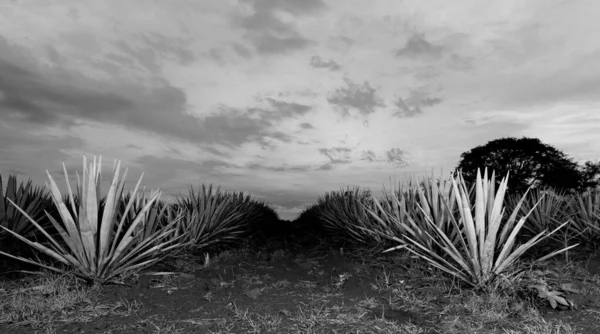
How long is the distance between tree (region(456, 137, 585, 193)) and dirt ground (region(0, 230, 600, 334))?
18.4 m

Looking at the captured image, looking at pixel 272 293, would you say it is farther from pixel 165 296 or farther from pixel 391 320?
pixel 391 320

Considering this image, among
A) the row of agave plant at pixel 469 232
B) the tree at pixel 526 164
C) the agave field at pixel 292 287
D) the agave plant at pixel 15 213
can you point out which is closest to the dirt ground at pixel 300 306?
the agave field at pixel 292 287

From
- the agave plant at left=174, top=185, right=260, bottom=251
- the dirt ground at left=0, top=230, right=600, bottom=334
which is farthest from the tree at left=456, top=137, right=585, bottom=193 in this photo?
the dirt ground at left=0, top=230, right=600, bottom=334

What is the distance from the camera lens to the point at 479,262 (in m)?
4.57

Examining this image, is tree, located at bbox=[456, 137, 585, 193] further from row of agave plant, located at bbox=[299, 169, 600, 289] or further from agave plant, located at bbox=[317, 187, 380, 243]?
row of agave plant, located at bbox=[299, 169, 600, 289]

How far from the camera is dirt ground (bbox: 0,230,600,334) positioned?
3.67m

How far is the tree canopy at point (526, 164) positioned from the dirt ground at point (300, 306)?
1841 cm

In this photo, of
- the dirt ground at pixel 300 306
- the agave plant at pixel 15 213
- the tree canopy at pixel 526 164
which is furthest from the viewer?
the tree canopy at pixel 526 164

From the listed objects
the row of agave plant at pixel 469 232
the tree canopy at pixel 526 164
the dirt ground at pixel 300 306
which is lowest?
the dirt ground at pixel 300 306

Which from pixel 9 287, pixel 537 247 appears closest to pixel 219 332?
pixel 9 287

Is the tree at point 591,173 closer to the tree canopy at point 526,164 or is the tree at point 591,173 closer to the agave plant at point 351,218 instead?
the tree canopy at point 526,164

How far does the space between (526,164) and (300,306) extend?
21802 mm

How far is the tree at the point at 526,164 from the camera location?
2245 cm

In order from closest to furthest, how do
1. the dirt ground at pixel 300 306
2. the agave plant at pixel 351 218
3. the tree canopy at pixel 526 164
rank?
the dirt ground at pixel 300 306, the agave plant at pixel 351 218, the tree canopy at pixel 526 164
